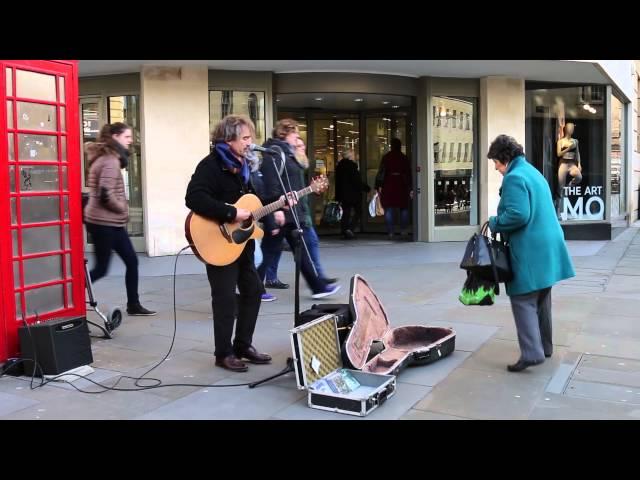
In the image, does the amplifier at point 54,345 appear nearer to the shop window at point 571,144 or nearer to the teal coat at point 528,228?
the teal coat at point 528,228

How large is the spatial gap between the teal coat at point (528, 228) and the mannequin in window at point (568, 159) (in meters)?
9.35

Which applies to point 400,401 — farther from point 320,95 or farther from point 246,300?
point 320,95

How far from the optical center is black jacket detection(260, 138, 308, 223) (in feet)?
20.8

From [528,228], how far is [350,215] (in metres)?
9.57

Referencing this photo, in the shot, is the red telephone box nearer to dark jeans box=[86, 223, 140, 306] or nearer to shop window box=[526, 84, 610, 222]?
dark jeans box=[86, 223, 140, 306]

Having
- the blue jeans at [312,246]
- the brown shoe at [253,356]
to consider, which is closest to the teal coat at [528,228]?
the brown shoe at [253,356]

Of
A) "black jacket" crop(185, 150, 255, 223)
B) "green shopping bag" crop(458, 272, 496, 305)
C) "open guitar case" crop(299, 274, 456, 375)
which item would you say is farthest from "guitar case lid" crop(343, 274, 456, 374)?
"black jacket" crop(185, 150, 255, 223)

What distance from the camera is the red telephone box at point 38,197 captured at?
4840mm

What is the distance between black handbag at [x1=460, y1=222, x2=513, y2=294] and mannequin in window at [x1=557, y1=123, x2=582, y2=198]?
947 centimetres

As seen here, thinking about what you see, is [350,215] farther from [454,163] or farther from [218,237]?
[218,237]

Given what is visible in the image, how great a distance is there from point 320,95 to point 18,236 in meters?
8.10

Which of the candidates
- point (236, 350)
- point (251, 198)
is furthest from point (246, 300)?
point (251, 198)

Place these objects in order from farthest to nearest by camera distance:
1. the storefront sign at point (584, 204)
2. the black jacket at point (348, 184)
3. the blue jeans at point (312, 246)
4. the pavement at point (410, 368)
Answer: the black jacket at point (348, 184) < the storefront sign at point (584, 204) < the blue jeans at point (312, 246) < the pavement at point (410, 368)
